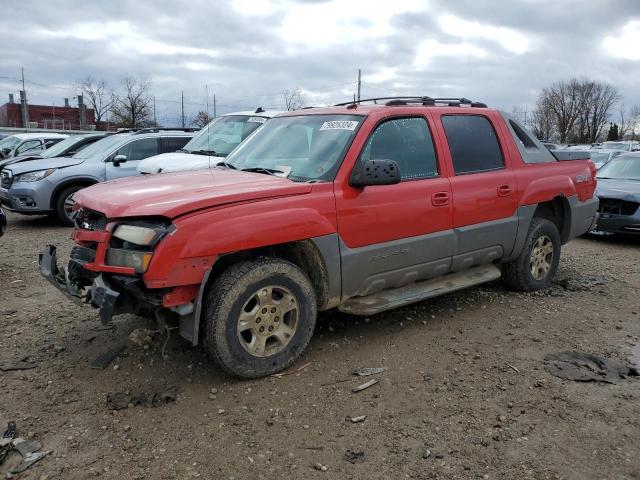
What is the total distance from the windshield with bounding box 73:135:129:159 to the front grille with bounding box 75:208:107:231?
695cm

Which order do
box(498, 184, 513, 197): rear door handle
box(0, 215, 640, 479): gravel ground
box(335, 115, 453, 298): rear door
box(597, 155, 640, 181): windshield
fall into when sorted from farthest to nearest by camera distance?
box(597, 155, 640, 181): windshield
box(498, 184, 513, 197): rear door handle
box(335, 115, 453, 298): rear door
box(0, 215, 640, 479): gravel ground

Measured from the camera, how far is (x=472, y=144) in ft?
16.7

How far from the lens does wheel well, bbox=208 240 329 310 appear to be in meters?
3.81

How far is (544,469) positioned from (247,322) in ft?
6.38

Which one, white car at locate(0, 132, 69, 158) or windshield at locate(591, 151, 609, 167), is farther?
white car at locate(0, 132, 69, 158)

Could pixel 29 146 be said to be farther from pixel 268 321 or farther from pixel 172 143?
pixel 268 321

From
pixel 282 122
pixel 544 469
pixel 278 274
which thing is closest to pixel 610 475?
pixel 544 469

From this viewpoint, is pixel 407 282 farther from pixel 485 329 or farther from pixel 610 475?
pixel 610 475

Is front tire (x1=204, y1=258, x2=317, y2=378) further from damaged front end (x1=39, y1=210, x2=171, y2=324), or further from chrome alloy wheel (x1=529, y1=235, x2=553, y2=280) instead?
chrome alloy wheel (x1=529, y1=235, x2=553, y2=280)

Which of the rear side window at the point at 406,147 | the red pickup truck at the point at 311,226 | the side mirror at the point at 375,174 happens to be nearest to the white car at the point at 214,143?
the red pickup truck at the point at 311,226

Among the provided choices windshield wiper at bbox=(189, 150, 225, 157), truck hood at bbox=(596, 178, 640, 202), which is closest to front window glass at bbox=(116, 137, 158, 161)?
windshield wiper at bbox=(189, 150, 225, 157)

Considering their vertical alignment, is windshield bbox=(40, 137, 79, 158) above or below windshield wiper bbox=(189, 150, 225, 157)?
above

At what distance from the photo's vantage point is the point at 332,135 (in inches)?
173

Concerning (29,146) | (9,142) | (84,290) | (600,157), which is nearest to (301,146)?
(84,290)
